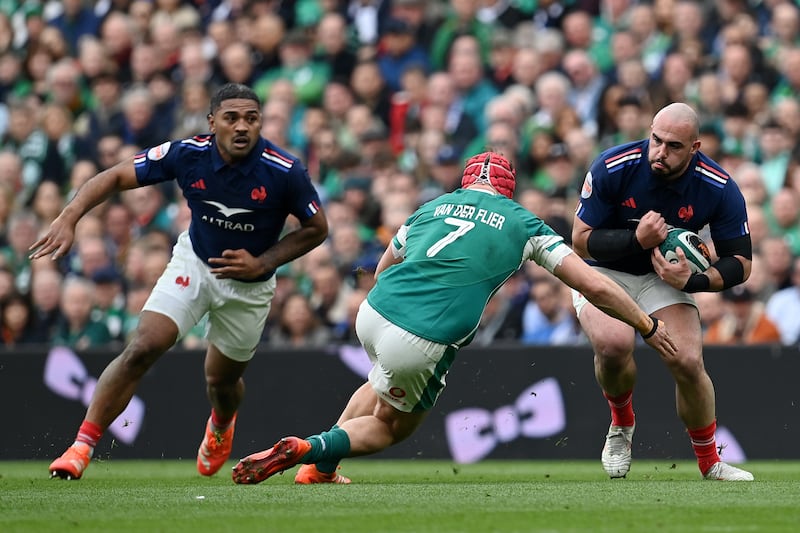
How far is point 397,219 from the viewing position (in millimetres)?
14430

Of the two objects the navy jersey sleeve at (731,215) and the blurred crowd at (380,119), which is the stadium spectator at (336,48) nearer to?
the blurred crowd at (380,119)

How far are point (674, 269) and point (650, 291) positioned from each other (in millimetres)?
425

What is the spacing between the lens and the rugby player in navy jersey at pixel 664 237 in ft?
29.7

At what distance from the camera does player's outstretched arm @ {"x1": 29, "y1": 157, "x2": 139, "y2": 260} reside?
920 cm

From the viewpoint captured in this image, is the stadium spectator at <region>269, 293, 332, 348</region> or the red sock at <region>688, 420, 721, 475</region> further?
the stadium spectator at <region>269, 293, 332, 348</region>

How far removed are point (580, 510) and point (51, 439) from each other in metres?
7.04

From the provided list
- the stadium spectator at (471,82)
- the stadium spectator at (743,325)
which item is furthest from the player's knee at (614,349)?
the stadium spectator at (471,82)

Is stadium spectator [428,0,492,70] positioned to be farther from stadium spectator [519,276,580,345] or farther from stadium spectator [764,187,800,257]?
stadium spectator [764,187,800,257]

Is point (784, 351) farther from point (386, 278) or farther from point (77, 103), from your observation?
point (77, 103)

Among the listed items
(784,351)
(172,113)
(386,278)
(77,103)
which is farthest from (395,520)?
(77,103)

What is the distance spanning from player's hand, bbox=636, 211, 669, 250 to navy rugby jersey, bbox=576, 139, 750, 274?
203 mm

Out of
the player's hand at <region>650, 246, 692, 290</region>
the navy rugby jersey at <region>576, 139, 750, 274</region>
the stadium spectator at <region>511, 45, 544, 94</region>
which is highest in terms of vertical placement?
the navy rugby jersey at <region>576, 139, 750, 274</region>

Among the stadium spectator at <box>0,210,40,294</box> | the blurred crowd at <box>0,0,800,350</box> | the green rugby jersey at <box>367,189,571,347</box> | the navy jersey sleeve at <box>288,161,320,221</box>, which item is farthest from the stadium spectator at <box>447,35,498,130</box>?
the green rugby jersey at <box>367,189,571,347</box>

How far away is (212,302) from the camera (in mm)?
10055
